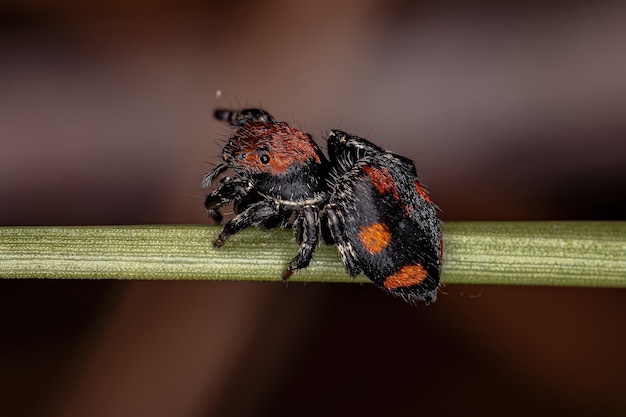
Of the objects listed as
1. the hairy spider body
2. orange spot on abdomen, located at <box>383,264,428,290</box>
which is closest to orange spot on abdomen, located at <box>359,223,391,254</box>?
the hairy spider body

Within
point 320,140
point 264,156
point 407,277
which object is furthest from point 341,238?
point 320,140

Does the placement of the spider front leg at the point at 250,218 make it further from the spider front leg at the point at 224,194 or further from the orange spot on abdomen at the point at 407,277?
the orange spot on abdomen at the point at 407,277

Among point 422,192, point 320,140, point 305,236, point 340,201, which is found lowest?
point 320,140

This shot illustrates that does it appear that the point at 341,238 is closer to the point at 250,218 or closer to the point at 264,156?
the point at 250,218

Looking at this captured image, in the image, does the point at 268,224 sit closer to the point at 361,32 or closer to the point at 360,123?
the point at 360,123

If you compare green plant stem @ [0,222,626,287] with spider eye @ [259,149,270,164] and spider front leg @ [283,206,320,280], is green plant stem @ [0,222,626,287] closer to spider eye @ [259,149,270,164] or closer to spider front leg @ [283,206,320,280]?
spider front leg @ [283,206,320,280]

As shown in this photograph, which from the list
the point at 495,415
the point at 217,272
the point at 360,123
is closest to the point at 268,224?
the point at 217,272
